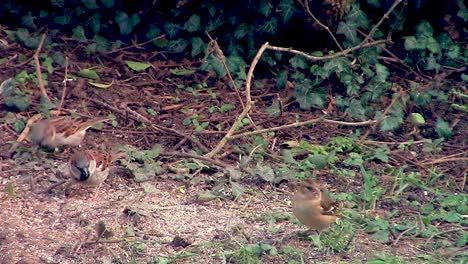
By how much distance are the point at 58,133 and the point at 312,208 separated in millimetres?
2470

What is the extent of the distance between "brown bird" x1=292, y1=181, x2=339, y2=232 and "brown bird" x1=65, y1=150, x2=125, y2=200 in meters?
1.55

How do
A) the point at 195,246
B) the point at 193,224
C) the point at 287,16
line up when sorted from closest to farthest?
the point at 195,246, the point at 193,224, the point at 287,16

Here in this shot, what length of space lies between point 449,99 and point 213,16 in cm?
255

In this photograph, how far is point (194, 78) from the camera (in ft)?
28.6

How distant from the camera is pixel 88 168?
6.41 meters

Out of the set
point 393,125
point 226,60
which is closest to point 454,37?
point 393,125

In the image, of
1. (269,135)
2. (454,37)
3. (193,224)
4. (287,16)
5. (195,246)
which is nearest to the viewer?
(195,246)

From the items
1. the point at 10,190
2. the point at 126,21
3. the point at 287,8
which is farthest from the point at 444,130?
the point at 10,190

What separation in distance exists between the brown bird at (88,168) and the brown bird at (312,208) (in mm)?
1546

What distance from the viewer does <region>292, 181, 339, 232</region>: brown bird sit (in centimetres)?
585

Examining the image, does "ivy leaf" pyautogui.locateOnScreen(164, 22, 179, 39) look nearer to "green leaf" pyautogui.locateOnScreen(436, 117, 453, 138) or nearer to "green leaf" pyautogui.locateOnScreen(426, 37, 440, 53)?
"green leaf" pyautogui.locateOnScreen(426, 37, 440, 53)

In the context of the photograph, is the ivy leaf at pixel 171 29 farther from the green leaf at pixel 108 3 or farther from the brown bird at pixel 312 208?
the brown bird at pixel 312 208

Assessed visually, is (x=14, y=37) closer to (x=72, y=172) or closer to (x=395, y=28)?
(x=72, y=172)

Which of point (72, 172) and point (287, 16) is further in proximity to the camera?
point (287, 16)
